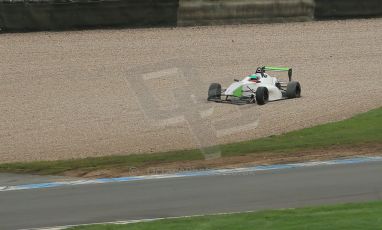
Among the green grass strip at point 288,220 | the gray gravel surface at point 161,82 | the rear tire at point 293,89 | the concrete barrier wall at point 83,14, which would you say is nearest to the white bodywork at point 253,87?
the rear tire at point 293,89

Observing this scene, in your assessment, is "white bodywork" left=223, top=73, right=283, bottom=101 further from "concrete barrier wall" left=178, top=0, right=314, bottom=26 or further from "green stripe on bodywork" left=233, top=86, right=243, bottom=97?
"concrete barrier wall" left=178, top=0, right=314, bottom=26

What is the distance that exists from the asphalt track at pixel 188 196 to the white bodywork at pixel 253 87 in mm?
8499

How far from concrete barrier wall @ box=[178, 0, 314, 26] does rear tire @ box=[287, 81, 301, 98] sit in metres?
8.49

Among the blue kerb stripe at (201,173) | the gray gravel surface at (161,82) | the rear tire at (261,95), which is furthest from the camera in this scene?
the rear tire at (261,95)

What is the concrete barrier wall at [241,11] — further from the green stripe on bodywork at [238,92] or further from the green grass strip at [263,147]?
the green grass strip at [263,147]

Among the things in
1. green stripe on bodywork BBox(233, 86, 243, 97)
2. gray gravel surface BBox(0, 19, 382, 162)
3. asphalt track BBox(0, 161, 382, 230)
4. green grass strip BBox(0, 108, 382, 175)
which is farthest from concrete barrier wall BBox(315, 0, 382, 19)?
asphalt track BBox(0, 161, 382, 230)

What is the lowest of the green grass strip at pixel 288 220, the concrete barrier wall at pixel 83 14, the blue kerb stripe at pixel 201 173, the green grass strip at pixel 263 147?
the green grass strip at pixel 288 220

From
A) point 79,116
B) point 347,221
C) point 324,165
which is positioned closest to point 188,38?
point 79,116

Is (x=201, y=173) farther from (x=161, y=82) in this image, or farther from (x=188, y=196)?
(x=161, y=82)

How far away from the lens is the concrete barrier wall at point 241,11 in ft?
104

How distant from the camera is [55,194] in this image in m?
13.2

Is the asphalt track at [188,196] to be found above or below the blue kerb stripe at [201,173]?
below

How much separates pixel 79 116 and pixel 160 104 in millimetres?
2364

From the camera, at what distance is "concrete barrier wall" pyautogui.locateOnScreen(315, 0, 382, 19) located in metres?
33.4
